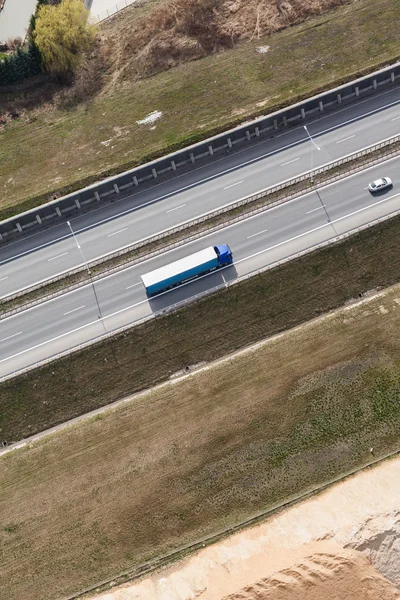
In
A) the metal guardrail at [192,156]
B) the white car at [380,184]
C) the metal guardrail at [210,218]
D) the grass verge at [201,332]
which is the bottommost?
the grass verge at [201,332]

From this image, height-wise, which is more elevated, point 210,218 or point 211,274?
point 210,218

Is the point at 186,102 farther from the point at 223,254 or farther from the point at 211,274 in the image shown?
the point at 211,274

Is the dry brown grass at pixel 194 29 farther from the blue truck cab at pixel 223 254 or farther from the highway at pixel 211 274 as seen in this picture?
the blue truck cab at pixel 223 254

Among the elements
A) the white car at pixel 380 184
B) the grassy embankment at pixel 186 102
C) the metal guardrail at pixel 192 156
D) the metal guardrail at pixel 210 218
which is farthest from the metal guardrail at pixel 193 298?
the grassy embankment at pixel 186 102

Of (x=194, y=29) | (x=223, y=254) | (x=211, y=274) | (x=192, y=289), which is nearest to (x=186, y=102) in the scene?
(x=194, y=29)

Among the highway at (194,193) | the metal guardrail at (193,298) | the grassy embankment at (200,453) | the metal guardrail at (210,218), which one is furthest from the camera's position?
the highway at (194,193)

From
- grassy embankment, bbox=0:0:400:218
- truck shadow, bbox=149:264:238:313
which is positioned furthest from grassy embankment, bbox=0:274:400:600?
grassy embankment, bbox=0:0:400:218

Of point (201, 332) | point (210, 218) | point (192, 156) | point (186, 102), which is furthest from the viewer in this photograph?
point (186, 102)
